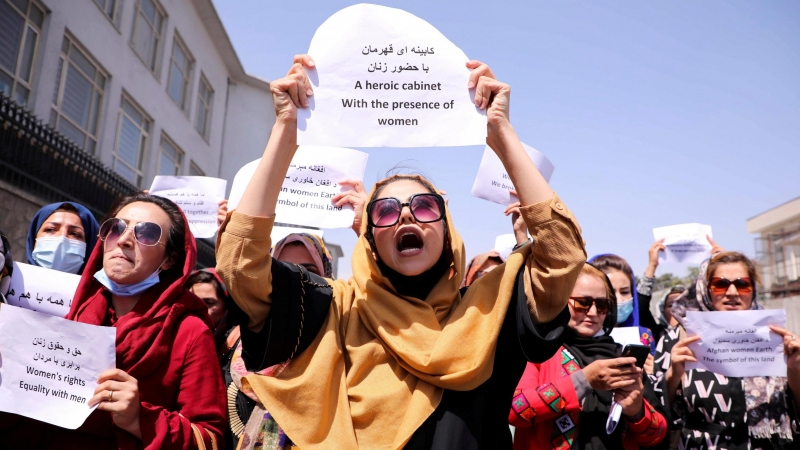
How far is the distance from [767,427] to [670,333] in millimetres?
768

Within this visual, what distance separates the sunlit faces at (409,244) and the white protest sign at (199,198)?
127 inches

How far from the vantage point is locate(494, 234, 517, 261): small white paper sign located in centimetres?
548

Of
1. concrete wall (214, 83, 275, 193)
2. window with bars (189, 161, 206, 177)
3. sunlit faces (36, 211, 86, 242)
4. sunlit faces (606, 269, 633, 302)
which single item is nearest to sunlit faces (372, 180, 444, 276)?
sunlit faces (36, 211, 86, 242)

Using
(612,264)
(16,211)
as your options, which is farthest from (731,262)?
(16,211)

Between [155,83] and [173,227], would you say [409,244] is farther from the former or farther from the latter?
[155,83]

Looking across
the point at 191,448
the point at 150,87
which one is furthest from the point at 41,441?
the point at 150,87

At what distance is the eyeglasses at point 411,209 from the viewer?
2096 millimetres

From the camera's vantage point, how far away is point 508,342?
6.74 ft

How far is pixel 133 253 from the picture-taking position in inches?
93.7

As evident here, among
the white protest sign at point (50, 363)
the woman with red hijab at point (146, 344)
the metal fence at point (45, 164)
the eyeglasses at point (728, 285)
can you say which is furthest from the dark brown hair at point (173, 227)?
the metal fence at point (45, 164)

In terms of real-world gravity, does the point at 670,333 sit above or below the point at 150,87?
below

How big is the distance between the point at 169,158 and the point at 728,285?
1792 cm

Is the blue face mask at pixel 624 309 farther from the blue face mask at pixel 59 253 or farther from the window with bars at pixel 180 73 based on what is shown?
the window with bars at pixel 180 73

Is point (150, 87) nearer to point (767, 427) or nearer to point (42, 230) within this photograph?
point (42, 230)
